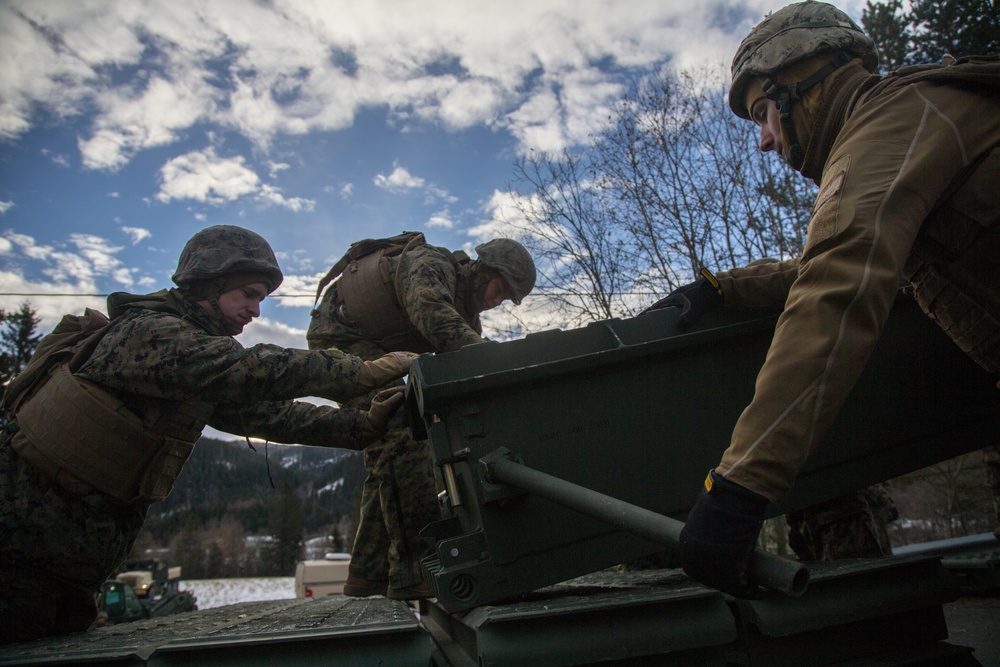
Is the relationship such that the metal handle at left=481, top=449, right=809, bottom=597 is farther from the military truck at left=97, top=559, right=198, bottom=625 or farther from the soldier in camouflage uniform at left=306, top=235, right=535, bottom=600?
the military truck at left=97, top=559, right=198, bottom=625

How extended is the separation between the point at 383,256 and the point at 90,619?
2128mm

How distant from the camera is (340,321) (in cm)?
371

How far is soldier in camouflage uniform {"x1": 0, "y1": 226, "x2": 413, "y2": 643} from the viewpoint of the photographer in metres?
2.20

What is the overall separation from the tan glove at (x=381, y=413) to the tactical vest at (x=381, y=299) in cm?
84

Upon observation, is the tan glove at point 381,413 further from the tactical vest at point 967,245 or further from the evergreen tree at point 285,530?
the evergreen tree at point 285,530

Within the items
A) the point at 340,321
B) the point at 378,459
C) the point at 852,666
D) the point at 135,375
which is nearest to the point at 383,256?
the point at 340,321

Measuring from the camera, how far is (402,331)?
3.64 metres

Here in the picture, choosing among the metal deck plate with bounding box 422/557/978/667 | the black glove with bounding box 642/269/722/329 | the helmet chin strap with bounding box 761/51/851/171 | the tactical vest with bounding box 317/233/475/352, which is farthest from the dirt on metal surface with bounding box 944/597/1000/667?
the tactical vest with bounding box 317/233/475/352

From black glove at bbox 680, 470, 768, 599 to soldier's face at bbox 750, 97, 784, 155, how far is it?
118 cm

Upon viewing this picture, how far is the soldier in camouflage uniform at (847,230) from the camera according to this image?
4.00 feet

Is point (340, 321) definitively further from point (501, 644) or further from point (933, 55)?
point (933, 55)

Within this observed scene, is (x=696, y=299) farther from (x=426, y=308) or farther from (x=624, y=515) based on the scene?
(x=426, y=308)

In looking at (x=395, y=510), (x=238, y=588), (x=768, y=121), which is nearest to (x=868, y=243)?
(x=768, y=121)

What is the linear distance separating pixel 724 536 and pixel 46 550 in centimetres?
220
